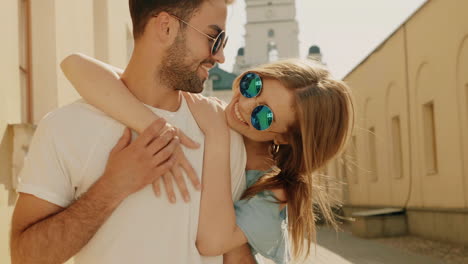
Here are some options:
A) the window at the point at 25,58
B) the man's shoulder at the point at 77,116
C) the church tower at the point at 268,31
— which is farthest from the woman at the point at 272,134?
the church tower at the point at 268,31

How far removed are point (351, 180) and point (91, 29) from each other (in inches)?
822

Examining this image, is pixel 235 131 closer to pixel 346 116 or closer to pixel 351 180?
pixel 346 116

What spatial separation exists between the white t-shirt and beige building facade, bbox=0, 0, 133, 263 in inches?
119

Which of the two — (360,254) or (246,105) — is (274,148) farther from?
(360,254)

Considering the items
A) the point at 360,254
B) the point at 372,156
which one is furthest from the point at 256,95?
the point at 372,156

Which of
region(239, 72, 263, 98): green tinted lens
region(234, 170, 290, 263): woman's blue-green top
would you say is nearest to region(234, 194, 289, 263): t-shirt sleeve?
region(234, 170, 290, 263): woman's blue-green top

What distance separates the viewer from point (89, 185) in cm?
288

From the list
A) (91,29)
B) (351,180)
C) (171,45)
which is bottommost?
(351,180)

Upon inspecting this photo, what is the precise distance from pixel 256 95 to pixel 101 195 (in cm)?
94

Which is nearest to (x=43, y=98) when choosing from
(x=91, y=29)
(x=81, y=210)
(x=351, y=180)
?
(x=91, y=29)

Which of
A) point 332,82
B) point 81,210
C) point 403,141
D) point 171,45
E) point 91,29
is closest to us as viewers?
point 81,210

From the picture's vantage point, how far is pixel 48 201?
2.78 meters

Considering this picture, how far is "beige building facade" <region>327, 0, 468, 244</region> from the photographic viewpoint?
52.6 ft

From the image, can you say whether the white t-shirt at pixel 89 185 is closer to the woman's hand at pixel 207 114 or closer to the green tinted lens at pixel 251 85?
the woman's hand at pixel 207 114
